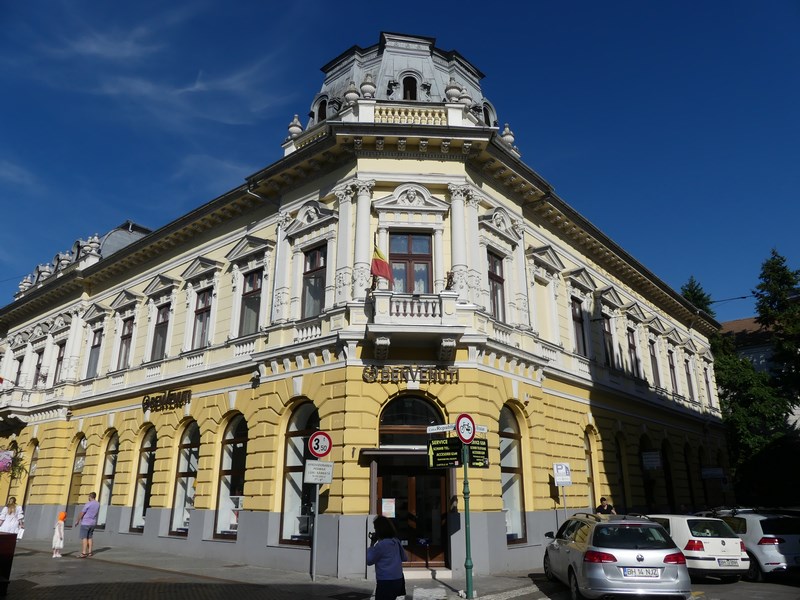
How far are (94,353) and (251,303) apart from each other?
11.4 metres

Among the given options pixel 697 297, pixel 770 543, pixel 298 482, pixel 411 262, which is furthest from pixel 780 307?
pixel 298 482

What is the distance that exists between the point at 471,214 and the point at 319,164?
198 inches

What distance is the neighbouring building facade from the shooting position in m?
15.3

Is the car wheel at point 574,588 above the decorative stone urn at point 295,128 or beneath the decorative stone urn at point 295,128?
beneath

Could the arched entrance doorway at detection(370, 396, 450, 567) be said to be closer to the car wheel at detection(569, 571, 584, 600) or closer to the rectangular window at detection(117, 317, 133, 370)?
the car wheel at detection(569, 571, 584, 600)

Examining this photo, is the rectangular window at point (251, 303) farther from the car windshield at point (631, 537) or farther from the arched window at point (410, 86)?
the car windshield at point (631, 537)

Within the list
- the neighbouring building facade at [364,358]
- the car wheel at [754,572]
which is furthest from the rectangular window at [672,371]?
the car wheel at [754,572]

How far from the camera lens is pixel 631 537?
11.0 m

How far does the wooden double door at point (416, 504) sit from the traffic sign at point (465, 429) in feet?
10.4

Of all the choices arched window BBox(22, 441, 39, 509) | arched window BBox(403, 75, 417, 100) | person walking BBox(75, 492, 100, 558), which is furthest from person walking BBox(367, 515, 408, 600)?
arched window BBox(22, 441, 39, 509)

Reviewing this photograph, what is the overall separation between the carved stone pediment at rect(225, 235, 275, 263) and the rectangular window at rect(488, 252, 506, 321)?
23.5 ft

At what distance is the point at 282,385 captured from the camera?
1725 cm

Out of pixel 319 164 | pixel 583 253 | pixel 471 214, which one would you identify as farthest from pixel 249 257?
pixel 583 253

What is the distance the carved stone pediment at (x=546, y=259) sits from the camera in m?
20.5
